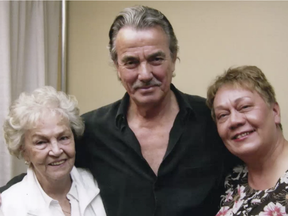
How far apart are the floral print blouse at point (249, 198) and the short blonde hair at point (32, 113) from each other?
0.76m

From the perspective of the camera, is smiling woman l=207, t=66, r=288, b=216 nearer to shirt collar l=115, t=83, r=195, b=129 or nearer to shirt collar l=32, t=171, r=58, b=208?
shirt collar l=115, t=83, r=195, b=129

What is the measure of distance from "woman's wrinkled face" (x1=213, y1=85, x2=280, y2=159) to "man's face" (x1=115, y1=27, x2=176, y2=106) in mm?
311

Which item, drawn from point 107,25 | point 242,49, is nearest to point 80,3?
point 107,25

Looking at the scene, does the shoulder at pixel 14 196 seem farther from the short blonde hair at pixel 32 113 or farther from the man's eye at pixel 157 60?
the man's eye at pixel 157 60

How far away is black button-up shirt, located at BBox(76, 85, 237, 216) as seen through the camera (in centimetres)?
148

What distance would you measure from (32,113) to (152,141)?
57 cm

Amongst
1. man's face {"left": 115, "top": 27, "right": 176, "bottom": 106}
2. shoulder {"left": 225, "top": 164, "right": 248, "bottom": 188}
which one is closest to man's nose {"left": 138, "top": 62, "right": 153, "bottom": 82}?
man's face {"left": 115, "top": 27, "right": 176, "bottom": 106}

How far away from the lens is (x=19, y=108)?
1.51 meters

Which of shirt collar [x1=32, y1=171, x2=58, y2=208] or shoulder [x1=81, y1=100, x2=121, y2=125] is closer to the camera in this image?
shirt collar [x1=32, y1=171, x2=58, y2=208]

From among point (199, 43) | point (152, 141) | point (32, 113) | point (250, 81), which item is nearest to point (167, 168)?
point (152, 141)

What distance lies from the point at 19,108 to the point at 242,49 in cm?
153

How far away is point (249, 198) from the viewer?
50.3 inches

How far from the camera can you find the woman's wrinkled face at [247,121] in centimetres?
125

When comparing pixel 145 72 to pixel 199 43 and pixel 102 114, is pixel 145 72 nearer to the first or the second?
pixel 102 114
